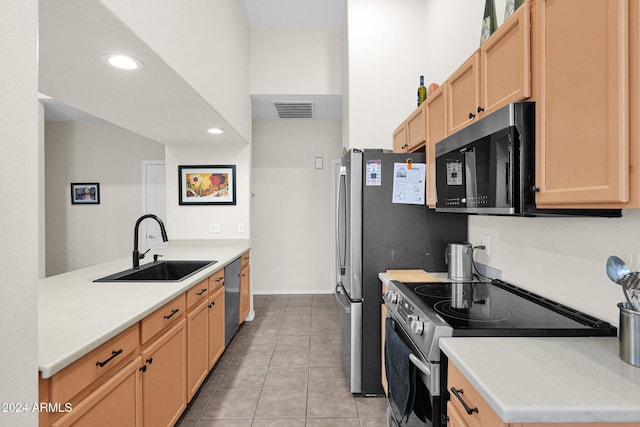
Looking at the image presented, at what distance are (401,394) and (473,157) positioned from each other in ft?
3.72

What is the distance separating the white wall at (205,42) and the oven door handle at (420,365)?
1847 mm

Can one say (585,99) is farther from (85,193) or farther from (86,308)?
(85,193)

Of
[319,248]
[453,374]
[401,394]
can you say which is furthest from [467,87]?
[319,248]

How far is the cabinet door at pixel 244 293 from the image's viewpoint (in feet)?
10.9

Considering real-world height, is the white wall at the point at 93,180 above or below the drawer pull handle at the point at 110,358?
above

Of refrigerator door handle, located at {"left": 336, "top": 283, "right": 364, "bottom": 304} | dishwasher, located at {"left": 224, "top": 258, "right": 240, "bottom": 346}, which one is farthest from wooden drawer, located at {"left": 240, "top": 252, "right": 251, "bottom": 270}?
refrigerator door handle, located at {"left": 336, "top": 283, "right": 364, "bottom": 304}

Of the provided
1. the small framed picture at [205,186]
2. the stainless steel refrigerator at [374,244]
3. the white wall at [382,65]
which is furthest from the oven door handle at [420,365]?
the small framed picture at [205,186]

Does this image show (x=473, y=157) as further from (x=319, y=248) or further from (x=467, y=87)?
(x=319, y=248)

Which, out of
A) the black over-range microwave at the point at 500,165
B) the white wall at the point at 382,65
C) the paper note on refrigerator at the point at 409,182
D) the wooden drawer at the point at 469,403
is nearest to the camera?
the wooden drawer at the point at 469,403

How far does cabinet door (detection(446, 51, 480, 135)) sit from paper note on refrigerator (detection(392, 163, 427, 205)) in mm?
434

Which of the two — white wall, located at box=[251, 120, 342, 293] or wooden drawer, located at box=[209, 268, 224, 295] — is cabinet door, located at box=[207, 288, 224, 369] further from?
white wall, located at box=[251, 120, 342, 293]

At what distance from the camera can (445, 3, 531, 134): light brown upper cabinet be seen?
113cm

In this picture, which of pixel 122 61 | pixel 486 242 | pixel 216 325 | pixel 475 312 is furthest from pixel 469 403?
pixel 122 61

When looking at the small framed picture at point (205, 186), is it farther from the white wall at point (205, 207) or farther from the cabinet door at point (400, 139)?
the cabinet door at point (400, 139)
